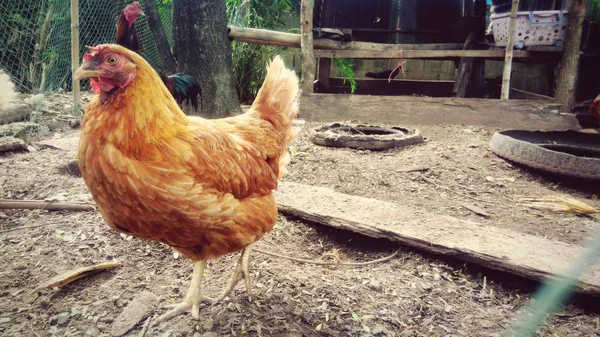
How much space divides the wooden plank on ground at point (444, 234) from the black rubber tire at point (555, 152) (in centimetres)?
143

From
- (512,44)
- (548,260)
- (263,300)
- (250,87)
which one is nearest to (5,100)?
(263,300)

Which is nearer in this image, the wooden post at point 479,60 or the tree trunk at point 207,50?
the tree trunk at point 207,50

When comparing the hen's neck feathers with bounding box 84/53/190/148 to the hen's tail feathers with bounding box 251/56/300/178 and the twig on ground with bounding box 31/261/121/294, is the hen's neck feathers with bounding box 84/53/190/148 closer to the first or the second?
the hen's tail feathers with bounding box 251/56/300/178

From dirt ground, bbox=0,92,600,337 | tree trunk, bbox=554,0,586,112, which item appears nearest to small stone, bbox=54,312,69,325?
dirt ground, bbox=0,92,600,337

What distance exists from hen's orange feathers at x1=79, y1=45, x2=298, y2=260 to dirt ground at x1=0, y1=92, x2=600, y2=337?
440mm

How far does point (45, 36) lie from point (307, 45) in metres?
5.03

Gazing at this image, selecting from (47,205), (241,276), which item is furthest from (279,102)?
(47,205)

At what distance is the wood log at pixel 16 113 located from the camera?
5405 millimetres

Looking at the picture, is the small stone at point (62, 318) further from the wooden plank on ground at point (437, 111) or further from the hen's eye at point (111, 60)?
the wooden plank on ground at point (437, 111)

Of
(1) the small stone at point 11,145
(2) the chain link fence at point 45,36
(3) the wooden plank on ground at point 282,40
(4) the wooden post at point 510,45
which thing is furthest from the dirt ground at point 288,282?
(2) the chain link fence at point 45,36

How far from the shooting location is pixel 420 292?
2.28 meters

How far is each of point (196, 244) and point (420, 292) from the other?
1.34m

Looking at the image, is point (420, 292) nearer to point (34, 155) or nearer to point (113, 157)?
point (113, 157)

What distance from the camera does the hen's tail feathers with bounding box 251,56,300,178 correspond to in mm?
2623
